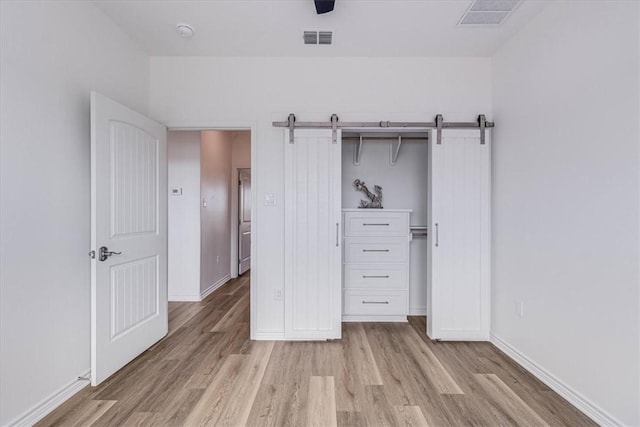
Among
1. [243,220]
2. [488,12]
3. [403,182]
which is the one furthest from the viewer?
[243,220]

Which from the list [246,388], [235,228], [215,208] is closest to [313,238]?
[246,388]

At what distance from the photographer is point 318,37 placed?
2.69 m

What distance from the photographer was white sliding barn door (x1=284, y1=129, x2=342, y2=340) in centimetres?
298

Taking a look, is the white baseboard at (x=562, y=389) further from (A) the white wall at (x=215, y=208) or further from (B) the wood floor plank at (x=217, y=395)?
(A) the white wall at (x=215, y=208)

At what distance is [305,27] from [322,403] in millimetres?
2754

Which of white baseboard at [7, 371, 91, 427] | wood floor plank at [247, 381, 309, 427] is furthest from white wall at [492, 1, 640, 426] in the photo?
white baseboard at [7, 371, 91, 427]

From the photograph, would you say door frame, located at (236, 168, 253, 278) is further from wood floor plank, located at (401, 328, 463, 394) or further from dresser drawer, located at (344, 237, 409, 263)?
wood floor plank, located at (401, 328, 463, 394)

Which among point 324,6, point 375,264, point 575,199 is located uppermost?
point 324,6

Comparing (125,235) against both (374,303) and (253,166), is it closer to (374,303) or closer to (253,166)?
(253,166)

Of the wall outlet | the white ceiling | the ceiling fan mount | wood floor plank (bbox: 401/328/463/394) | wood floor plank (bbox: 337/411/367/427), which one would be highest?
the white ceiling

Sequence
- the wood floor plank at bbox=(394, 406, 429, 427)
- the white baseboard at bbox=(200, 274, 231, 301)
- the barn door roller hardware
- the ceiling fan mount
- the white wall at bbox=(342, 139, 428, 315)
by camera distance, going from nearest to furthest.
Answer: the wood floor plank at bbox=(394, 406, 429, 427), the ceiling fan mount, the barn door roller hardware, the white wall at bbox=(342, 139, 428, 315), the white baseboard at bbox=(200, 274, 231, 301)

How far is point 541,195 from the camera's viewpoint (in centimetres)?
235

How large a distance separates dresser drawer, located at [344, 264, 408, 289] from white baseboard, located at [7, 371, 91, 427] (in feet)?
7.77

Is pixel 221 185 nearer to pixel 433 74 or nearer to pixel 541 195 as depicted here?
pixel 433 74
